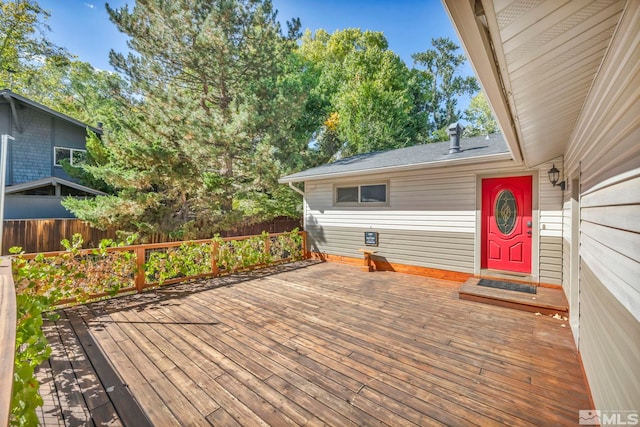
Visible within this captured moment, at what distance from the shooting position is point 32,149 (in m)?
11.0

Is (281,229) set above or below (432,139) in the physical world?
below

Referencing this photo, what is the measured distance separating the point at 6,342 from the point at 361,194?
634cm

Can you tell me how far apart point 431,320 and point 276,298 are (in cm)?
235

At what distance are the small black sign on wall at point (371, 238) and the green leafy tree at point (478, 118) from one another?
18557 millimetres

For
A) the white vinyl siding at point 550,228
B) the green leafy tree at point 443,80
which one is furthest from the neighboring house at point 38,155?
the green leafy tree at point 443,80

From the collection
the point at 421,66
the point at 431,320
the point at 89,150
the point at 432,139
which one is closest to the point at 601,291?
the point at 431,320

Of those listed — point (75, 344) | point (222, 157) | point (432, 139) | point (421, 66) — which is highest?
point (421, 66)

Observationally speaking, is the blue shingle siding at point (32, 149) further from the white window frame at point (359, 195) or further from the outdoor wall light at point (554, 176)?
the outdoor wall light at point (554, 176)

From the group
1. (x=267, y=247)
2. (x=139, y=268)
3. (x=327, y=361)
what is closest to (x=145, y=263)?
(x=139, y=268)

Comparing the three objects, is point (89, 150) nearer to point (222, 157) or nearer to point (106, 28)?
point (106, 28)

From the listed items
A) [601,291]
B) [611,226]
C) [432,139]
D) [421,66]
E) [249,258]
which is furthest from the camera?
[421,66]

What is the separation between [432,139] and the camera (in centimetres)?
1836

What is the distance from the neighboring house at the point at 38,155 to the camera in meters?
9.62

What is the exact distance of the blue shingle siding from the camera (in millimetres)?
10781
